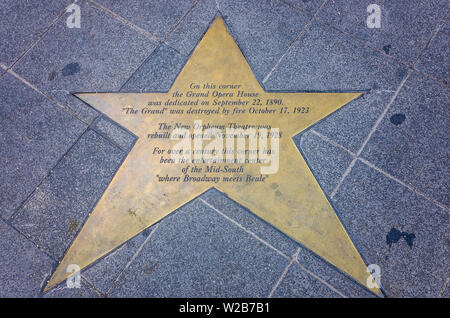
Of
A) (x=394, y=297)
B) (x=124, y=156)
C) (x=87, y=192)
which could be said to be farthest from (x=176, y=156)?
(x=394, y=297)

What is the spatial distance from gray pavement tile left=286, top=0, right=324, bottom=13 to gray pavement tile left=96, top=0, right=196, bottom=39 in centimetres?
117

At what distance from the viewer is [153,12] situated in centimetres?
400

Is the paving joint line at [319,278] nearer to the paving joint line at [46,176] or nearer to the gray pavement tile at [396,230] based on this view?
the gray pavement tile at [396,230]

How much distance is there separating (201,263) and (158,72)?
2017 millimetres

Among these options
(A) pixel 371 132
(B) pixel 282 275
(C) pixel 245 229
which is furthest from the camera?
(A) pixel 371 132

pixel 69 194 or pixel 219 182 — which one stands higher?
pixel 219 182

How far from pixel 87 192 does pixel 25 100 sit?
132 cm

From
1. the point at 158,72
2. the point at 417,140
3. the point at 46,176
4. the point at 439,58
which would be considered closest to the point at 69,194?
the point at 46,176

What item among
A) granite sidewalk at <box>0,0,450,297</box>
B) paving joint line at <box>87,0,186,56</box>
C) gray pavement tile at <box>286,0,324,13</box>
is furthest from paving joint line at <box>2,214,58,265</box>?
gray pavement tile at <box>286,0,324,13</box>

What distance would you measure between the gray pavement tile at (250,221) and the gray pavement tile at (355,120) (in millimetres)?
1080

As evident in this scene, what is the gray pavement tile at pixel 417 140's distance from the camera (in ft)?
10.6

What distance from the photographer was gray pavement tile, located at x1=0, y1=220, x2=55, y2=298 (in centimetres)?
307

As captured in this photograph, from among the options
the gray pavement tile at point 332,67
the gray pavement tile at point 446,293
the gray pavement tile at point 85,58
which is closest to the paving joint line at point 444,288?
the gray pavement tile at point 446,293

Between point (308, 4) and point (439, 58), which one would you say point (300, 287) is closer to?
point (439, 58)
